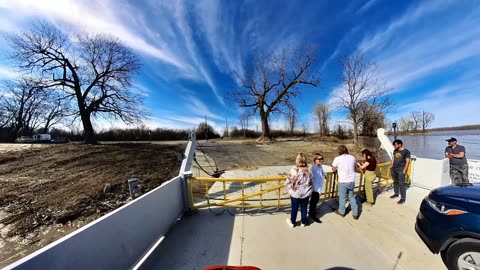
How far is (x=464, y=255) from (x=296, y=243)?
206 cm

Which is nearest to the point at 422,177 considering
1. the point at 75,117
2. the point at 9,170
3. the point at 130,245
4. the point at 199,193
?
the point at 199,193

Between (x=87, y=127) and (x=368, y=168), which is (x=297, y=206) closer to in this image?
(x=368, y=168)

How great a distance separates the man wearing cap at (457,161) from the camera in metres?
5.15

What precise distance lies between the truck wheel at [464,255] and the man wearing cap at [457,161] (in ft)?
14.2

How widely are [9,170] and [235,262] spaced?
1393 cm

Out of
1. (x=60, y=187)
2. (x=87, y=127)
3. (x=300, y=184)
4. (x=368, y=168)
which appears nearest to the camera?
(x=300, y=184)

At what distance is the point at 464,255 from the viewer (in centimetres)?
229

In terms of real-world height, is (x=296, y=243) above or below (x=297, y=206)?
below

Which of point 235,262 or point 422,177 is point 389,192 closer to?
point 422,177

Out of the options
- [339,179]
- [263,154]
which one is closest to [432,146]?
[263,154]

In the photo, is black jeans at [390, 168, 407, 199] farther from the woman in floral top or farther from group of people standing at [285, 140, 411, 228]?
the woman in floral top

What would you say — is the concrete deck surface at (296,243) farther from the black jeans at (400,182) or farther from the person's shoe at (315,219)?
the black jeans at (400,182)

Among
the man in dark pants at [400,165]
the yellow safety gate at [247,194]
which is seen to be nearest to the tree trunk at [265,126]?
the yellow safety gate at [247,194]

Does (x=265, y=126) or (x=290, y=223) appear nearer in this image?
(x=290, y=223)
